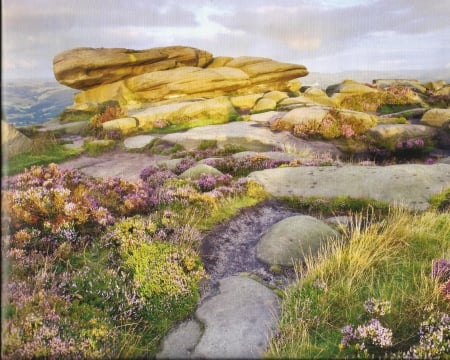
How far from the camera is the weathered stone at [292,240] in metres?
7.32

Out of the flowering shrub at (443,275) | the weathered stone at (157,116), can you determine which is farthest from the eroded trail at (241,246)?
the weathered stone at (157,116)

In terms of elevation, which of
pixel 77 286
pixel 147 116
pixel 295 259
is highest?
pixel 147 116

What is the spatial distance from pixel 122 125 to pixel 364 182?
55.2ft

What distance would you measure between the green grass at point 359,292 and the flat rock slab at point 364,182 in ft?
9.54

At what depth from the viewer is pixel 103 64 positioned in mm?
34125

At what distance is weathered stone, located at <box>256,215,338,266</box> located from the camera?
7325 millimetres

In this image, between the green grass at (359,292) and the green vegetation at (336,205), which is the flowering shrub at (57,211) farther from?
the green vegetation at (336,205)

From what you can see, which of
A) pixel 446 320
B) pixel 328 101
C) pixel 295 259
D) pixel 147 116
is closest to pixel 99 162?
pixel 147 116

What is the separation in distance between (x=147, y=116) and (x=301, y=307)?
→ 22.3 m

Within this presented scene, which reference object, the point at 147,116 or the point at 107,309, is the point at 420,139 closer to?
the point at 147,116

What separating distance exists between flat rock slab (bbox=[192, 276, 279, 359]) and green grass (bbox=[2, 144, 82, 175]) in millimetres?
13477

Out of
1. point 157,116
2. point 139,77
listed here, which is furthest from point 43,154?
point 139,77

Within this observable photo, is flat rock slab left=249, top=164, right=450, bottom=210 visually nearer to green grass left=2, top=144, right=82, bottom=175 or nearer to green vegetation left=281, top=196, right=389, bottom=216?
green vegetation left=281, top=196, right=389, bottom=216

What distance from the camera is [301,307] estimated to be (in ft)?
17.6
